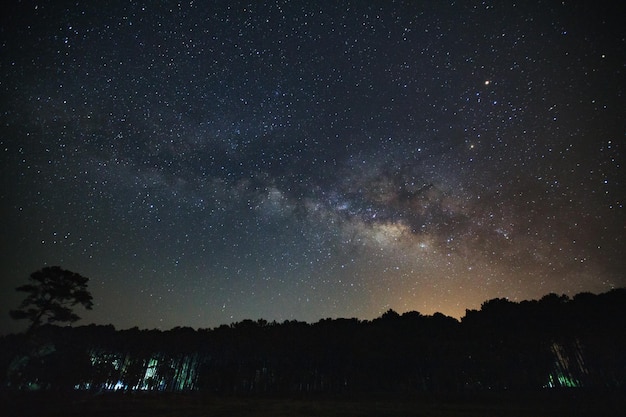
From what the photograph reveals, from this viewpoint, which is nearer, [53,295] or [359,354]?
[53,295]

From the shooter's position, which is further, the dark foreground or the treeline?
the treeline

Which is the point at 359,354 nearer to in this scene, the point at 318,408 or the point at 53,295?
the point at 318,408

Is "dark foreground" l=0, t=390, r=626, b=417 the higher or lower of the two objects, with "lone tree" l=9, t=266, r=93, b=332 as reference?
lower

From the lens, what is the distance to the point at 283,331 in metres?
64.1

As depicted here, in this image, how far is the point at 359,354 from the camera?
54.0m

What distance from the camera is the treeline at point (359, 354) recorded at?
44.3m

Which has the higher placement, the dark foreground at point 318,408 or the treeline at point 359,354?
the treeline at point 359,354

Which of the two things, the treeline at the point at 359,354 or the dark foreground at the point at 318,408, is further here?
the treeline at the point at 359,354

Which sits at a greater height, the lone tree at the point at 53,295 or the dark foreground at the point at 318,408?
the lone tree at the point at 53,295

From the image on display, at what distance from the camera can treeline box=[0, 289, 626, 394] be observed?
44281mm

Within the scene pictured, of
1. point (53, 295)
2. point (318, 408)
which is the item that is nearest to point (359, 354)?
point (318, 408)

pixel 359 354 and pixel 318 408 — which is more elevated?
pixel 359 354

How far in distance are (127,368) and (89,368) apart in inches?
353

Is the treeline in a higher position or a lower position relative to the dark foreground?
higher
